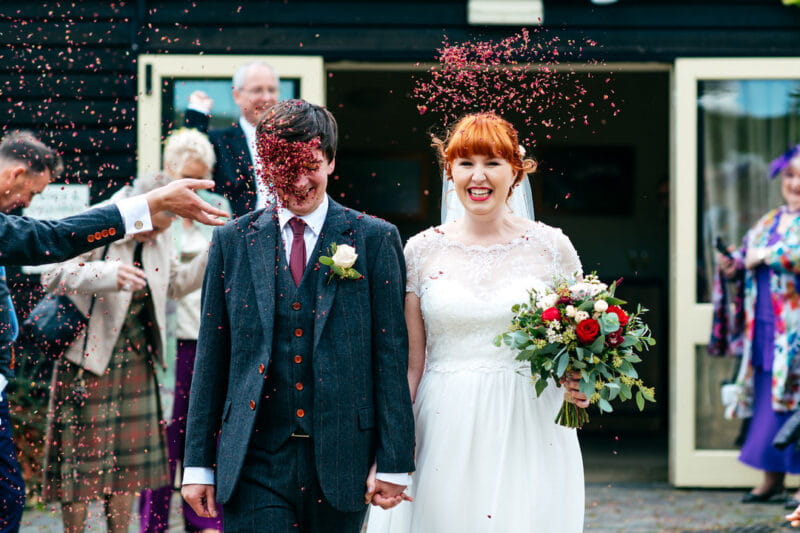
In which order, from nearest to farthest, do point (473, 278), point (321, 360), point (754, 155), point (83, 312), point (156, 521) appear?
1. point (321, 360)
2. point (473, 278)
3. point (83, 312)
4. point (156, 521)
5. point (754, 155)

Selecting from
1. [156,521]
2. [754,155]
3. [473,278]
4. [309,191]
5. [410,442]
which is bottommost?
[156,521]

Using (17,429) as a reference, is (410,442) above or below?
above

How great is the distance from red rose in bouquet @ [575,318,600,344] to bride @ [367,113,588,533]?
229 millimetres

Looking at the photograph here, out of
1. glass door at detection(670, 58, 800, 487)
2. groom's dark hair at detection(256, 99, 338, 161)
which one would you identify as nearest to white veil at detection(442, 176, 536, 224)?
groom's dark hair at detection(256, 99, 338, 161)

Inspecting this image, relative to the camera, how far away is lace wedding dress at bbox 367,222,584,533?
3.55 metres

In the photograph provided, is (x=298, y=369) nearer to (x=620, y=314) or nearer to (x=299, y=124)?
(x=299, y=124)

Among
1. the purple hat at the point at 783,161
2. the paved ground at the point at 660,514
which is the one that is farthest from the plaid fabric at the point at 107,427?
the purple hat at the point at 783,161

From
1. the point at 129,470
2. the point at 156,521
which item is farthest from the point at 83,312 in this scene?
the point at 156,521

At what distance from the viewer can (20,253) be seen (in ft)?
10.9

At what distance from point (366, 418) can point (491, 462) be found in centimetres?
63

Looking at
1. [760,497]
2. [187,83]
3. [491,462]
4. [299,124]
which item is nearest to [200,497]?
[491,462]

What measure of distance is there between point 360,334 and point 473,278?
2.19ft

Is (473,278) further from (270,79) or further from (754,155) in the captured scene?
(754,155)

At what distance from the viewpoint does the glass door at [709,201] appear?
23.4 feet
